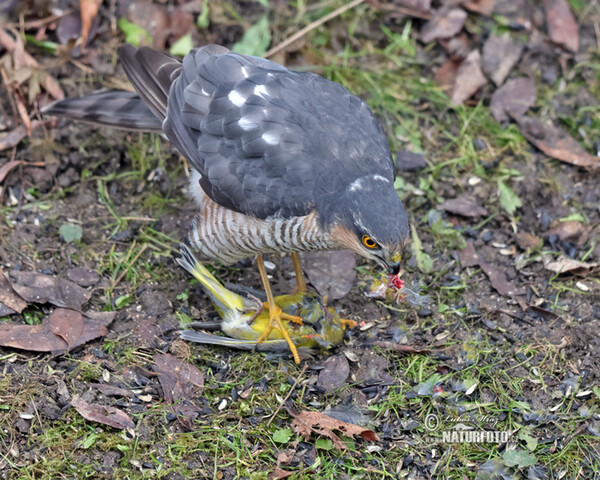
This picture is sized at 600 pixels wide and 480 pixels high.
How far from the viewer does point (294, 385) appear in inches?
197

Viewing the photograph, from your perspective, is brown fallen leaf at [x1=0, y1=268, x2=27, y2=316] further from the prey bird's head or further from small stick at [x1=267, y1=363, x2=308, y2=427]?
the prey bird's head

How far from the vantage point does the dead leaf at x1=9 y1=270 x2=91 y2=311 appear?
5.28 meters

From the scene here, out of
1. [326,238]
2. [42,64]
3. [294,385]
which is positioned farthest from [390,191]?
[42,64]

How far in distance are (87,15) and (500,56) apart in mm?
3963

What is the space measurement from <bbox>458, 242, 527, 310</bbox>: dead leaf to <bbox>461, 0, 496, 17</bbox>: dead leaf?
8.99 feet

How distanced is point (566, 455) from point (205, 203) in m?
2.99

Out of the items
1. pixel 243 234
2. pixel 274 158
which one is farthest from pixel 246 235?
pixel 274 158

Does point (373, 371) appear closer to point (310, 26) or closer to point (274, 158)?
point (274, 158)

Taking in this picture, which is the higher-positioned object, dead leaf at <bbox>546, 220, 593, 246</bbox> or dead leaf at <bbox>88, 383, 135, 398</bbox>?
dead leaf at <bbox>546, 220, 593, 246</bbox>

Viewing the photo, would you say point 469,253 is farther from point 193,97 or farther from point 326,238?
point 193,97

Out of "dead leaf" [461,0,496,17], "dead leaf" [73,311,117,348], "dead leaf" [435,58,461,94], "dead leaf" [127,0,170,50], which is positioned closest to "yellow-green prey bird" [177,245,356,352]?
"dead leaf" [73,311,117,348]

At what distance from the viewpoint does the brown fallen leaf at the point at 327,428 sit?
462 cm

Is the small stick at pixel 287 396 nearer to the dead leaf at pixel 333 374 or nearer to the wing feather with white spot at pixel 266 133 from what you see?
the dead leaf at pixel 333 374

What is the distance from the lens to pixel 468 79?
23.3ft
